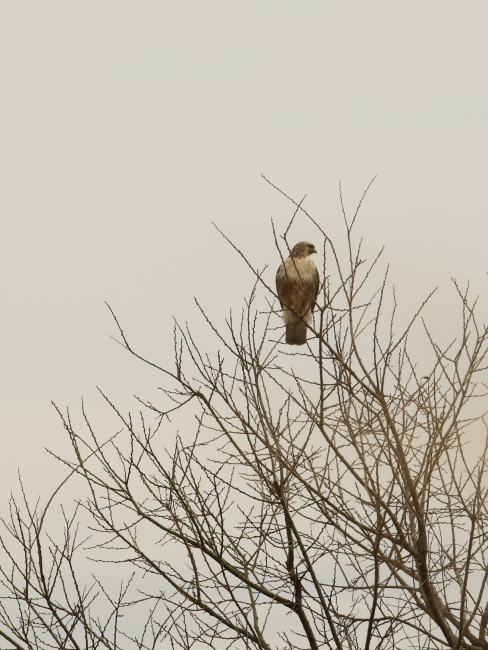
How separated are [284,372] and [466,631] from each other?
155 cm

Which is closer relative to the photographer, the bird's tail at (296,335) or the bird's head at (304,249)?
the bird's tail at (296,335)

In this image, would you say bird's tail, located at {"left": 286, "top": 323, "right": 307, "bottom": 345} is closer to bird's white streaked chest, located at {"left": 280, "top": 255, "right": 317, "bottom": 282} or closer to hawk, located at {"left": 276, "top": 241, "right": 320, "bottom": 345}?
hawk, located at {"left": 276, "top": 241, "right": 320, "bottom": 345}

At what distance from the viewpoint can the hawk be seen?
7.33 meters

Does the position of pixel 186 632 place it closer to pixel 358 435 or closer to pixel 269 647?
pixel 269 647

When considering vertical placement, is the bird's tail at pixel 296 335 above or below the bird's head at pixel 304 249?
below

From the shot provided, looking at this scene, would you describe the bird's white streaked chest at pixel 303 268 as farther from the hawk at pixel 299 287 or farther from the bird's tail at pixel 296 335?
the bird's tail at pixel 296 335

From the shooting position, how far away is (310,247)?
7.72 metres

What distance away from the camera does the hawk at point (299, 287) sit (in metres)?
7.33

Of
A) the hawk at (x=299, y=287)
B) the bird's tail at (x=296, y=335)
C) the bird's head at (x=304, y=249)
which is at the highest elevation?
the bird's head at (x=304, y=249)

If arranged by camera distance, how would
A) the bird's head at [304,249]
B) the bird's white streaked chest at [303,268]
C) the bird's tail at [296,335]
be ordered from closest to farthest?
the bird's tail at [296,335]
the bird's white streaked chest at [303,268]
the bird's head at [304,249]

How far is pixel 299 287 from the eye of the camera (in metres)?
7.39

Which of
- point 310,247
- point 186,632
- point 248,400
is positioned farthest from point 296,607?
point 310,247

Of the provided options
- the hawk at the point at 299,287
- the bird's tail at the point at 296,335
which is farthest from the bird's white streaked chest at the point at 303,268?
the bird's tail at the point at 296,335

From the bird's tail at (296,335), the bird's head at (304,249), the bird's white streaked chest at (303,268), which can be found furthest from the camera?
the bird's head at (304,249)
